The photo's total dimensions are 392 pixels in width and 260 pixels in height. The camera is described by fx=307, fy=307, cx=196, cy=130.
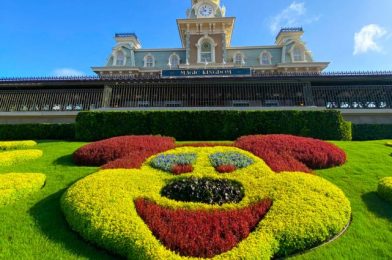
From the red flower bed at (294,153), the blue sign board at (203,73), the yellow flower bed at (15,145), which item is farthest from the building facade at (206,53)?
the red flower bed at (294,153)

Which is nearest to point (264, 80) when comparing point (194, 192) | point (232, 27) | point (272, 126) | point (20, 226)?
point (272, 126)

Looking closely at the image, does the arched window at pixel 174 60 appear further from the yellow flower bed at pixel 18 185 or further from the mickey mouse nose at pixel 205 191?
the mickey mouse nose at pixel 205 191

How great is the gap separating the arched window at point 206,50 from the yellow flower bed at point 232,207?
3404cm

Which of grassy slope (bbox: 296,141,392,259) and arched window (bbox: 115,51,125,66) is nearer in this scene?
→ grassy slope (bbox: 296,141,392,259)

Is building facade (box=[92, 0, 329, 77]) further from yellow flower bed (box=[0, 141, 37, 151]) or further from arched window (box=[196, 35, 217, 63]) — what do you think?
yellow flower bed (box=[0, 141, 37, 151])

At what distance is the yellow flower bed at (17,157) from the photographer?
1251cm

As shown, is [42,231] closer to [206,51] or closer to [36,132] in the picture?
[36,132]

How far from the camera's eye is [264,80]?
21.4 meters

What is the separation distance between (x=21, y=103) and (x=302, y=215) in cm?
2172

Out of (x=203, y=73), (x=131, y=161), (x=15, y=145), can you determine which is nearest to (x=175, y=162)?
(x=131, y=161)

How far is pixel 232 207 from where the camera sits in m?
7.38

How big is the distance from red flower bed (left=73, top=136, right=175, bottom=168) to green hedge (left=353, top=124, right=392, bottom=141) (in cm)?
1294

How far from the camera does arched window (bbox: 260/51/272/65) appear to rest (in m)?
42.7

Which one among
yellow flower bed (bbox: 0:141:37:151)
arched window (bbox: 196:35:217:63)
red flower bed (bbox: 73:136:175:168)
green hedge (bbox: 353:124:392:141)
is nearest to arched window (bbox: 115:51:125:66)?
arched window (bbox: 196:35:217:63)
